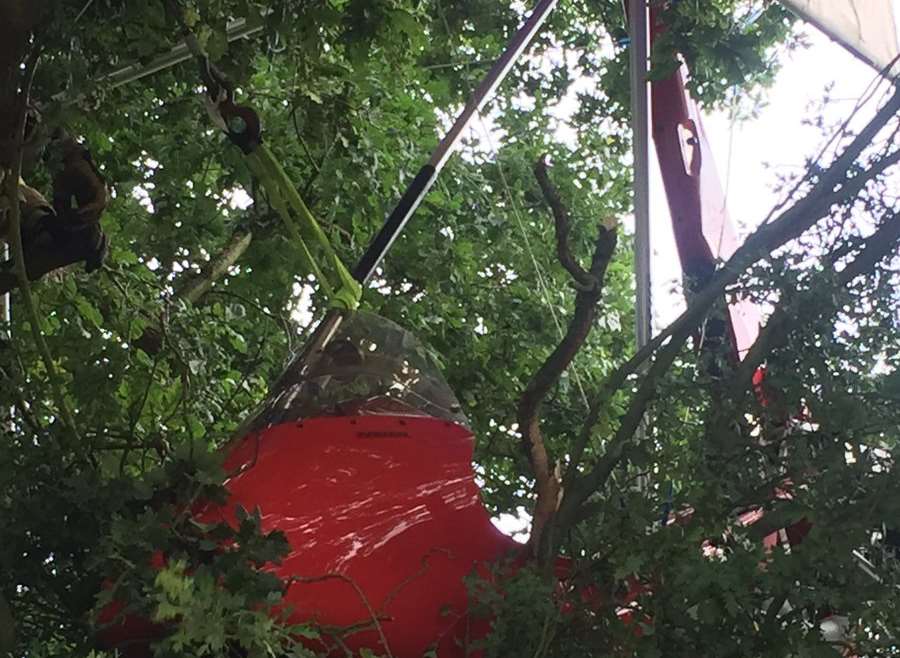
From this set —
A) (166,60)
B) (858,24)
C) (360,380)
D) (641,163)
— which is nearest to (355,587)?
(360,380)

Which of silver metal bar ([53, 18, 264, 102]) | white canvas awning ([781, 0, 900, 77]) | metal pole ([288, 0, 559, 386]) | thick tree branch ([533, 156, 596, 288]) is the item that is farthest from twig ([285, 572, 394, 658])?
white canvas awning ([781, 0, 900, 77])

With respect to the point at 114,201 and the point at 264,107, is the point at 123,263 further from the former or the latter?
the point at 264,107

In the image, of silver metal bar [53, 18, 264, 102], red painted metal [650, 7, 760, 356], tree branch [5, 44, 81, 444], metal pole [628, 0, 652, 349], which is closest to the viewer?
tree branch [5, 44, 81, 444]

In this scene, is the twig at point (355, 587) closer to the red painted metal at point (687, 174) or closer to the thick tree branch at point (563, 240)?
the thick tree branch at point (563, 240)

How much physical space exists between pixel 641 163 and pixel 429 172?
1.42 ft

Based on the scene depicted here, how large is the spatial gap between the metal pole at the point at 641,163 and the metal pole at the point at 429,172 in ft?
0.68

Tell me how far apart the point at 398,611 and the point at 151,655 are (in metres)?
0.21

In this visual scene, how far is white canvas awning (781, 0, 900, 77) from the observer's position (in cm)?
138

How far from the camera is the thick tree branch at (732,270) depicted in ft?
2.83

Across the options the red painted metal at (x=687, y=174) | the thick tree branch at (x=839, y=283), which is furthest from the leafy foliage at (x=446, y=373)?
the red painted metal at (x=687, y=174)

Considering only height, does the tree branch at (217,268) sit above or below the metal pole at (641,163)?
above

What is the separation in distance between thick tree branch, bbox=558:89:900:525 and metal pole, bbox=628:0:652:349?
59cm

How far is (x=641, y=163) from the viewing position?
5.32 ft

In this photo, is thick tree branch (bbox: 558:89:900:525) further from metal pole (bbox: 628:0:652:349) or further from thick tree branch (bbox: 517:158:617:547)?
metal pole (bbox: 628:0:652:349)
